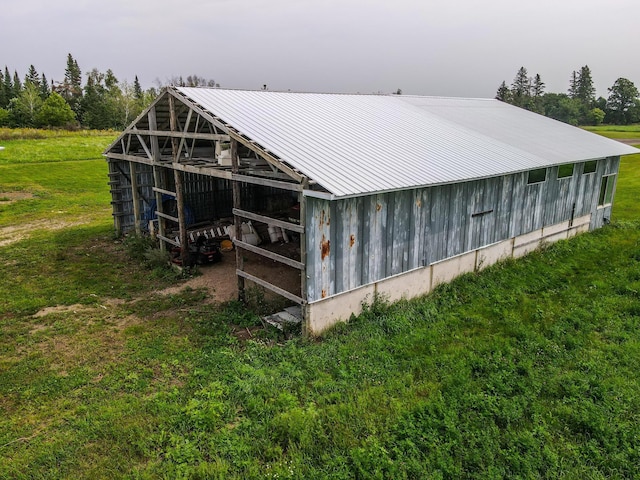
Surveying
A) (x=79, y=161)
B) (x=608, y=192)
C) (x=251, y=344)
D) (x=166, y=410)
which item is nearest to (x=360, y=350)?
(x=251, y=344)

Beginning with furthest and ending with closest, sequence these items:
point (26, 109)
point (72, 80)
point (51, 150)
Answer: point (72, 80) → point (26, 109) → point (51, 150)

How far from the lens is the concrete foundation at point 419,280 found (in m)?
9.14

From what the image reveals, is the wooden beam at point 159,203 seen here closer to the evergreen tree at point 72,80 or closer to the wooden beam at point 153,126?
the wooden beam at point 153,126

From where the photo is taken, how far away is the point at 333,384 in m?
7.27

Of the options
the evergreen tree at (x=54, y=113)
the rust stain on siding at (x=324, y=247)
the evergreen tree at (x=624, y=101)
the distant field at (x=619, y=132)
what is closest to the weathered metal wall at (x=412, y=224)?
the rust stain on siding at (x=324, y=247)

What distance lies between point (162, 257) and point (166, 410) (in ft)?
24.2

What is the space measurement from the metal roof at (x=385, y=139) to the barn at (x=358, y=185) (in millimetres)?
63

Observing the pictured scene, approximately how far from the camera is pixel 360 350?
834 cm

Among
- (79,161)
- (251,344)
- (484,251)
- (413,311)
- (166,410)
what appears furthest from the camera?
(79,161)

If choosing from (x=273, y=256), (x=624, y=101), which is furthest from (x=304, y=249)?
(x=624, y=101)

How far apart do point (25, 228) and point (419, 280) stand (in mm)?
16337

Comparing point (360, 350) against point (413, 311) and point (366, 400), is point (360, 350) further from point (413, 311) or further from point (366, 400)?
point (413, 311)

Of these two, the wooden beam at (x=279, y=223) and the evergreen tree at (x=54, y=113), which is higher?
the evergreen tree at (x=54, y=113)

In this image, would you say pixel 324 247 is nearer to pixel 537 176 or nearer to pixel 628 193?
pixel 537 176
